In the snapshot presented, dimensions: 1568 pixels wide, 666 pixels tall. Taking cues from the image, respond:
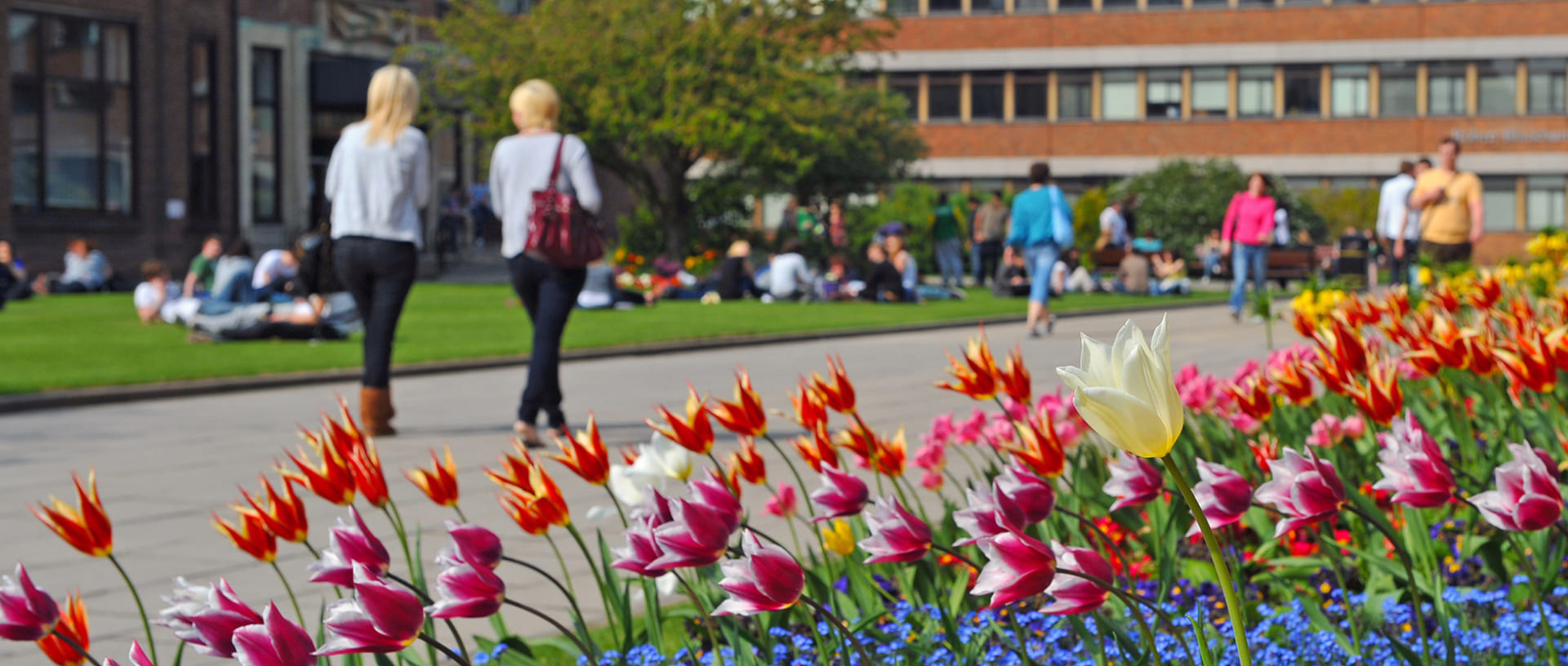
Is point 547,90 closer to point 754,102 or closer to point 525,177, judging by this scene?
point 525,177

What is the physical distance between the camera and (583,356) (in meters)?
15.4

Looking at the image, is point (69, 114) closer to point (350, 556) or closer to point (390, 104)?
point (390, 104)

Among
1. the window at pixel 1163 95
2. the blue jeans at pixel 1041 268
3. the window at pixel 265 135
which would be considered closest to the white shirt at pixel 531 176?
the blue jeans at pixel 1041 268

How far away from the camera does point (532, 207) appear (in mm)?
8867

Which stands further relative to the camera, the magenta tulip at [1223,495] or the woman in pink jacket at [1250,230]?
the woman in pink jacket at [1250,230]

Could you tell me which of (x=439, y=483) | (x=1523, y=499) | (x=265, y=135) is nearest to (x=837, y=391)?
(x=439, y=483)

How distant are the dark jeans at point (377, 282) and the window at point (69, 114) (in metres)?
26.1

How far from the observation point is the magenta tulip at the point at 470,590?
2329 mm

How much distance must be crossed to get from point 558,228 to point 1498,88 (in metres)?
52.7

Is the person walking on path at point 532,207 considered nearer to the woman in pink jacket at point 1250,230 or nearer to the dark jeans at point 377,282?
the dark jeans at point 377,282

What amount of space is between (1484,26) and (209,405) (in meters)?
51.8

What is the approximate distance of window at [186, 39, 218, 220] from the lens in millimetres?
36344

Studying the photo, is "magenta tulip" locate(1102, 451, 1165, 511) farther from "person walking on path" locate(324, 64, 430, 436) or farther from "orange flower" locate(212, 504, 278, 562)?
"person walking on path" locate(324, 64, 430, 436)

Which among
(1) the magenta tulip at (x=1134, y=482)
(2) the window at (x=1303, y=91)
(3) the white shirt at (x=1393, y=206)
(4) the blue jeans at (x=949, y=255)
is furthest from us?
(2) the window at (x=1303, y=91)
